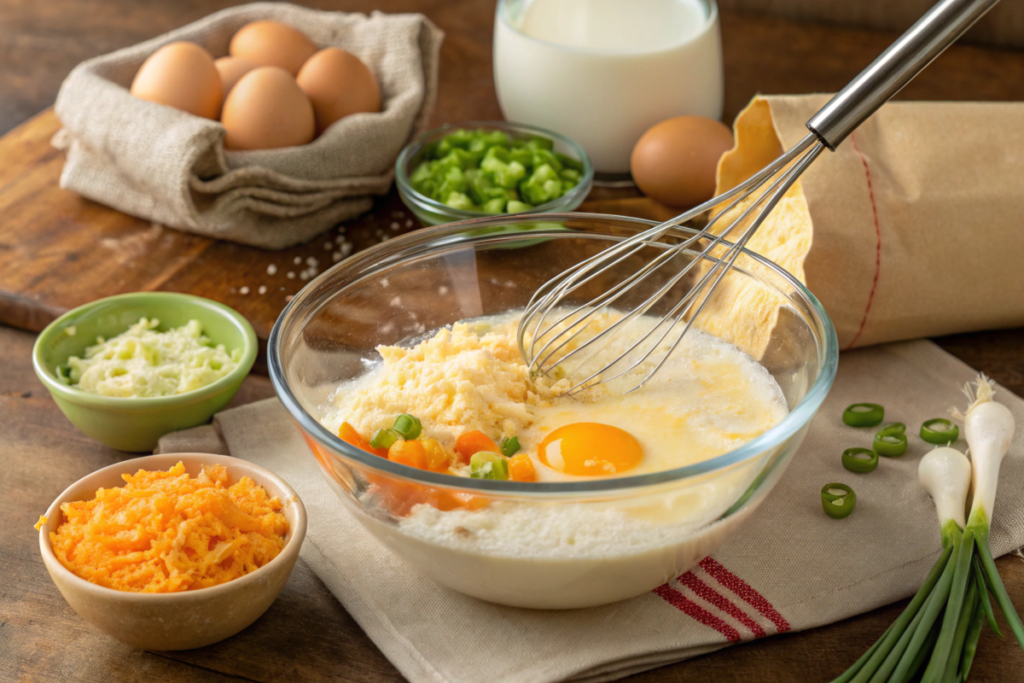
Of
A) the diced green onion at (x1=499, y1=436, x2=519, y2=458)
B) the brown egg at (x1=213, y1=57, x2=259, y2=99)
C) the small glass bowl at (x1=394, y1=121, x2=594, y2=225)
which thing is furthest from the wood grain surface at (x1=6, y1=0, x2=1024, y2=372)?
the diced green onion at (x1=499, y1=436, x2=519, y2=458)

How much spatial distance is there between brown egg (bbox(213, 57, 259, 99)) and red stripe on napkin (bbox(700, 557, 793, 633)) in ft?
4.94

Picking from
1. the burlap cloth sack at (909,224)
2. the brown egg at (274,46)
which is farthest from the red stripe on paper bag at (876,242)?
the brown egg at (274,46)

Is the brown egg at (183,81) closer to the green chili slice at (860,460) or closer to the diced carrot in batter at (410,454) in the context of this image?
the diced carrot in batter at (410,454)

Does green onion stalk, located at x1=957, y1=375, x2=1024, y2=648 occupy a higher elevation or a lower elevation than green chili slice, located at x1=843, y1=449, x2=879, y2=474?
higher

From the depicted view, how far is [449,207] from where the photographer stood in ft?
6.12

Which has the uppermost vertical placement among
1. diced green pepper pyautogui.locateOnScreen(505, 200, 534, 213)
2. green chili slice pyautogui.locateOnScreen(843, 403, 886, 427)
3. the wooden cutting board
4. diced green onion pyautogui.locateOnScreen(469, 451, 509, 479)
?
diced green onion pyautogui.locateOnScreen(469, 451, 509, 479)

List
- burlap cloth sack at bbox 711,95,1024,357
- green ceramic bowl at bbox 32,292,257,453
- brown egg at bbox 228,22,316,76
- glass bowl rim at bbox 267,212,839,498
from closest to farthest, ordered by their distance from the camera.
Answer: glass bowl rim at bbox 267,212,839,498, green ceramic bowl at bbox 32,292,257,453, burlap cloth sack at bbox 711,95,1024,357, brown egg at bbox 228,22,316,76

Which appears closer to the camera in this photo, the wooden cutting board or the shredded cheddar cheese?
the shredded cheddar cheese

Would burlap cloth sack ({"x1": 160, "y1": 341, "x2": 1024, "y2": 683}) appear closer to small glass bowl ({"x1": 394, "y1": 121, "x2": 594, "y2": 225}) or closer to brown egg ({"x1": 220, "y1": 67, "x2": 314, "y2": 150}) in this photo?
small glass bowl ({"x1": 394, "y1": 121, "x2": 594, "y2": 225})

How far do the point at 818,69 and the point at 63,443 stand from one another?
2201mm

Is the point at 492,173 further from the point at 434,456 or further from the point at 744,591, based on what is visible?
the point at 744,591

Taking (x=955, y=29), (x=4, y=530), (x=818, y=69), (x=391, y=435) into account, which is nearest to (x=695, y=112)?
(x=818, y=69)

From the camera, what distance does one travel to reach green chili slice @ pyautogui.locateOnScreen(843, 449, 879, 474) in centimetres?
142

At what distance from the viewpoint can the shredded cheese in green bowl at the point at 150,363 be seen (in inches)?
59.5
